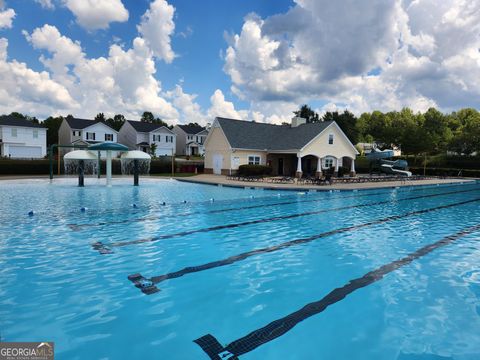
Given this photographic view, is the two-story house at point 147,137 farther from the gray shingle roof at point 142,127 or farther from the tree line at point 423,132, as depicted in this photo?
the tree line at point 423,132

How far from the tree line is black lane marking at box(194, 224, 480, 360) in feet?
172

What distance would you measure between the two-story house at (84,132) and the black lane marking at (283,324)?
54460 millimetres

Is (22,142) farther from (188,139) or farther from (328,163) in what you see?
(328,163)

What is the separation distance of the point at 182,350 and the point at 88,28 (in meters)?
23.8

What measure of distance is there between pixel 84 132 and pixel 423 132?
57850 millimetres

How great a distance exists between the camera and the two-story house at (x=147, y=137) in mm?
58625

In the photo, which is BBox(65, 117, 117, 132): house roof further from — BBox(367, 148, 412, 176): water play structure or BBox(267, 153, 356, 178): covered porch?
BBox(367, 148, 412, 176): water play structure

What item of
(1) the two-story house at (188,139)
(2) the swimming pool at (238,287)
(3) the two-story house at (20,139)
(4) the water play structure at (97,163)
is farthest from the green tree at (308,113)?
(2) the swimming pool at (238,287)

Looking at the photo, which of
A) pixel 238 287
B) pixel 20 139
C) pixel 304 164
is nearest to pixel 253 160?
pixel 304 164

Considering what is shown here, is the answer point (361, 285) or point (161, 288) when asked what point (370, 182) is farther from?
point (161, 288)

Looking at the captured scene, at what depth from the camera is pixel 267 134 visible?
38.3 metres

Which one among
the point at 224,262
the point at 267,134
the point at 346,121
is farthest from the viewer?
the point at 346,121

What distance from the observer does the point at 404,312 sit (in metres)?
5.20

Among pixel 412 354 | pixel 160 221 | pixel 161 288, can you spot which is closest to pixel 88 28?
A: pixel 160 221
